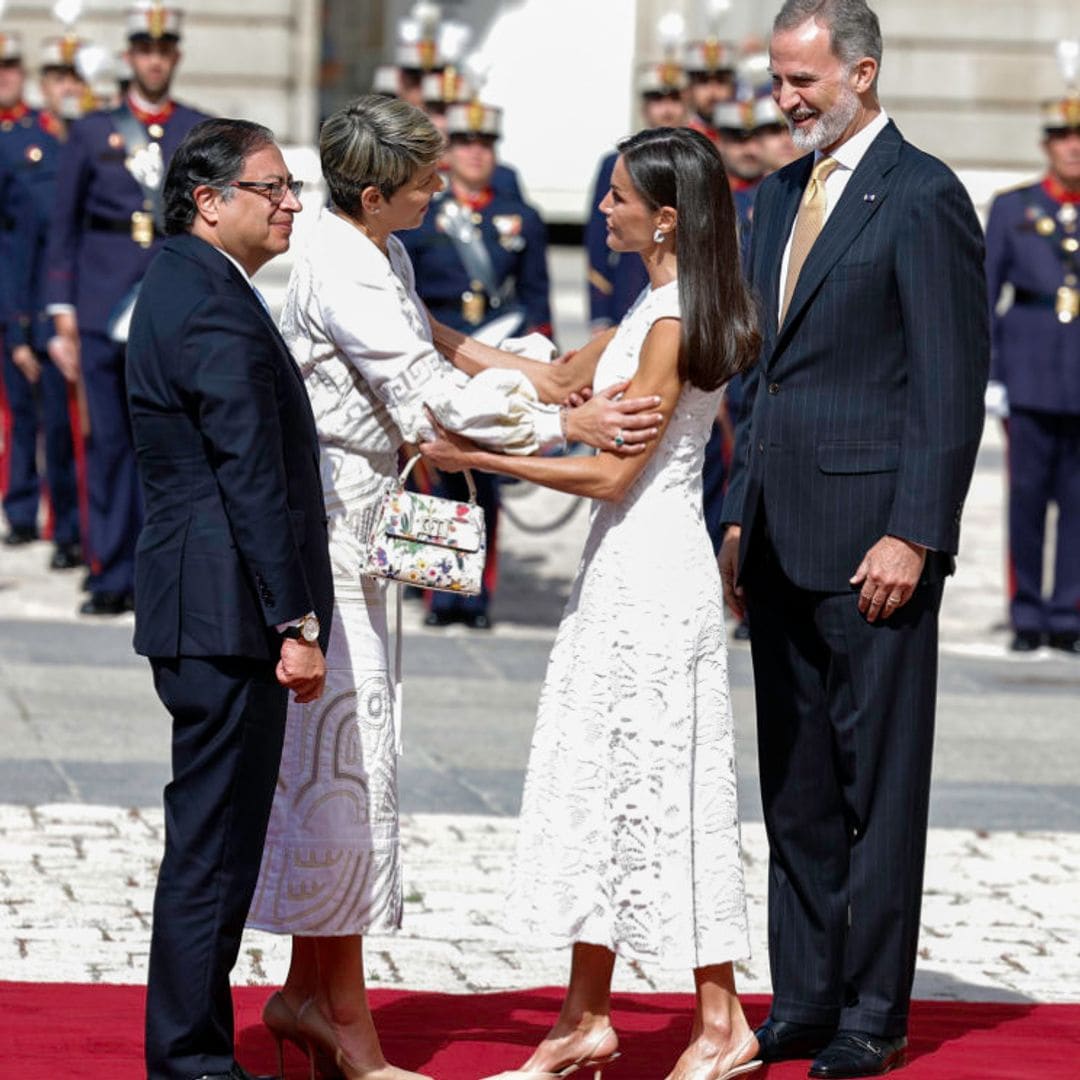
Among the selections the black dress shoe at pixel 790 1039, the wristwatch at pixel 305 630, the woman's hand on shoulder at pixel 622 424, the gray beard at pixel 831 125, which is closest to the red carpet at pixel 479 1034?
the black dress shoe at pixel 790 1039

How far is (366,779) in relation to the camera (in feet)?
16.2

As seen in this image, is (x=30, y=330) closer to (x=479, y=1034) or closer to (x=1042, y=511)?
(x=1042, y=511)

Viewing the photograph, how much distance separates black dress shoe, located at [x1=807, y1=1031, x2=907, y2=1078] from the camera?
A: 5082 mm

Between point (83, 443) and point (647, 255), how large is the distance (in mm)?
6461

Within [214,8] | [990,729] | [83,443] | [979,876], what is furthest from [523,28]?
[979,876]

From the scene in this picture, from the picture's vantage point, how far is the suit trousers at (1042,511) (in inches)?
424

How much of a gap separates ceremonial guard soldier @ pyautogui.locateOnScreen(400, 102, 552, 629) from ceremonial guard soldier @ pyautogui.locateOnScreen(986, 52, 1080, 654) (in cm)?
181

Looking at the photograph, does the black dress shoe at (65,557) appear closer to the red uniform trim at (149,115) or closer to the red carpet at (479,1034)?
the red uniform trim at (149,115)

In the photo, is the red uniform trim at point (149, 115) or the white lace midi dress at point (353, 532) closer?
the white lace midi dress at point (353, 532)

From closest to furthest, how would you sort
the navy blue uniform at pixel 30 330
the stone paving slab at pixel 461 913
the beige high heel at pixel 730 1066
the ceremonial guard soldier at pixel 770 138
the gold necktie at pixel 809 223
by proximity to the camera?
1. the beige high heel at pixel 730 1066
2. the gold necktie at pixel 809 223
3. the stone paving slab at pixel 461 913
4. the ceremonial guard soldier at pixel 770 138
5. the navy blue uniform at pixel 30 330

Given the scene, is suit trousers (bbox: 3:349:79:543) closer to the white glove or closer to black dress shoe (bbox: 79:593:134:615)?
black dress shoe (bbox: 79:593:134:615)

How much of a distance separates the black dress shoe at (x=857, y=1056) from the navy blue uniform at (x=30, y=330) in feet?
23.8

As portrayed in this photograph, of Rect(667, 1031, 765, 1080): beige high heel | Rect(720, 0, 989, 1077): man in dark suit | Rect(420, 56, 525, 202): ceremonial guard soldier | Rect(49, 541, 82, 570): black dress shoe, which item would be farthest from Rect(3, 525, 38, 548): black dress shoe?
Rect(667, 1031, 765, 1080): beige high heel

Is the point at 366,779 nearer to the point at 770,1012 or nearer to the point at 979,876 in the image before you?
the point at 770,1012
